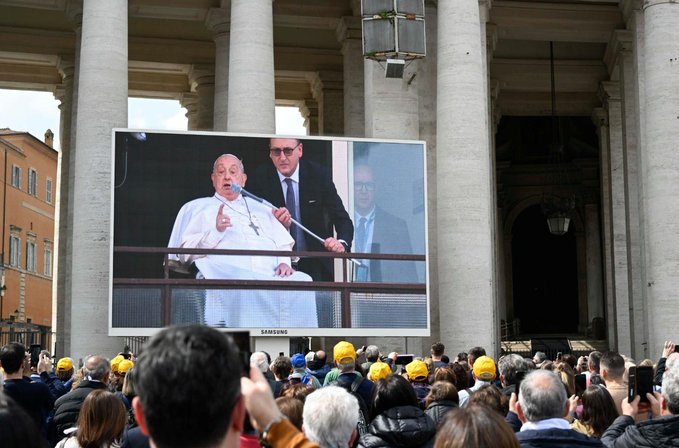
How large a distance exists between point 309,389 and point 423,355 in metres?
22.6

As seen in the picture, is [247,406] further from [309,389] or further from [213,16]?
[213,16]

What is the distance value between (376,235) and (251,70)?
611 cm

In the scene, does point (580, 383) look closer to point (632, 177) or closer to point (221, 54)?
point (221, 54)

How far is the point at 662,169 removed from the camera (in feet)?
105

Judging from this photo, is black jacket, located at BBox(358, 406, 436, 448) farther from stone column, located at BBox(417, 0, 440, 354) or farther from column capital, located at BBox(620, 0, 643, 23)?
column capital, located at BBox(620, 0, 643, 23)

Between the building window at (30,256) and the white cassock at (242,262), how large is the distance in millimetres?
42412

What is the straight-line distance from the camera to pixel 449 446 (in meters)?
4.71

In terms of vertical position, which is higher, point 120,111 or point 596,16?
point 596,16

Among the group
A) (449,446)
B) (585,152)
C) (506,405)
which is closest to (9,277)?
(585,152)

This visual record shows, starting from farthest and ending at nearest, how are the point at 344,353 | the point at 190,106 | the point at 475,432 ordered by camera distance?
the point at 190,106 < the point at 344,353 < the point at 475,432

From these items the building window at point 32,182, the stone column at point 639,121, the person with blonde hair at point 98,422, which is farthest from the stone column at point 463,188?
the building window at point 32,182

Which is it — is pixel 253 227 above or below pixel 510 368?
above

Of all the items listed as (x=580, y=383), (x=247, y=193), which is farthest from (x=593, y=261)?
(x=580, y=383)

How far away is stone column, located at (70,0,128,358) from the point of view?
1142 inches
